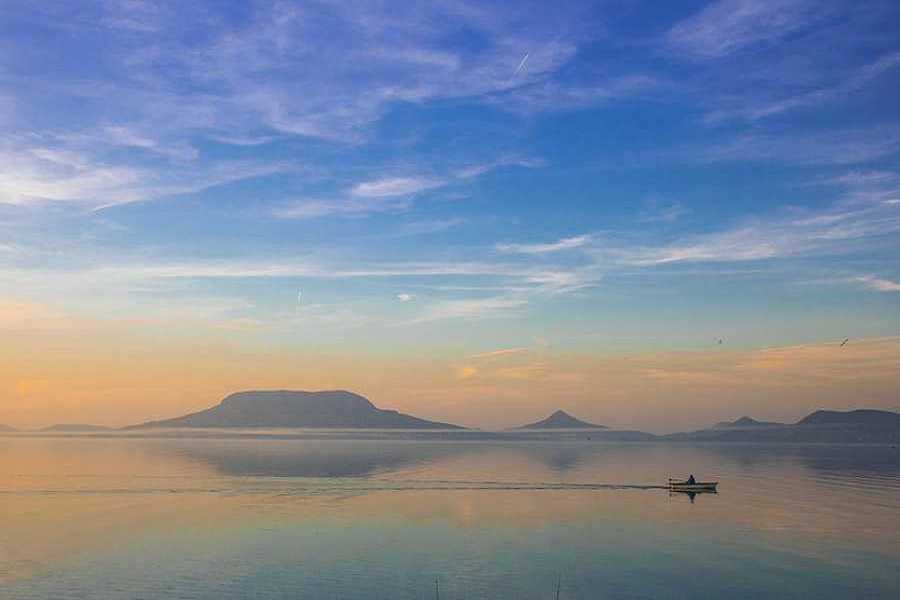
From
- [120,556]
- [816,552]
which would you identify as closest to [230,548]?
[120,556]

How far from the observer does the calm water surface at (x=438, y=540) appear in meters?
52.3

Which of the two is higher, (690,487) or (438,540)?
(690,487)

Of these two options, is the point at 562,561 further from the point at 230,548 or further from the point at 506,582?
the point at 230,548

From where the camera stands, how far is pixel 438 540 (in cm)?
7050

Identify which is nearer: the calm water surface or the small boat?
the calm water surface

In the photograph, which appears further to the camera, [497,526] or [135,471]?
[135,471]

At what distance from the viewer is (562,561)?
6094 cm

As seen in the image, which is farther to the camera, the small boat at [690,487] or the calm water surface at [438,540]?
the small boat at [690,487]

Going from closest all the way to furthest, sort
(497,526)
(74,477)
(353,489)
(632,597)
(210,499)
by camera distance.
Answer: (632,597), (497,526), (210,499), (353,489), (74,477)

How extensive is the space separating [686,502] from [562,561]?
174ft

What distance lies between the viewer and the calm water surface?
52344mm

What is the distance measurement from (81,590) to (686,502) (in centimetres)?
8151

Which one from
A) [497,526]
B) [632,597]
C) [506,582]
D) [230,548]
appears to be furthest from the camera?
[497,526]

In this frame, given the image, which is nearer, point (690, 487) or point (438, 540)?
point (438, 540)
